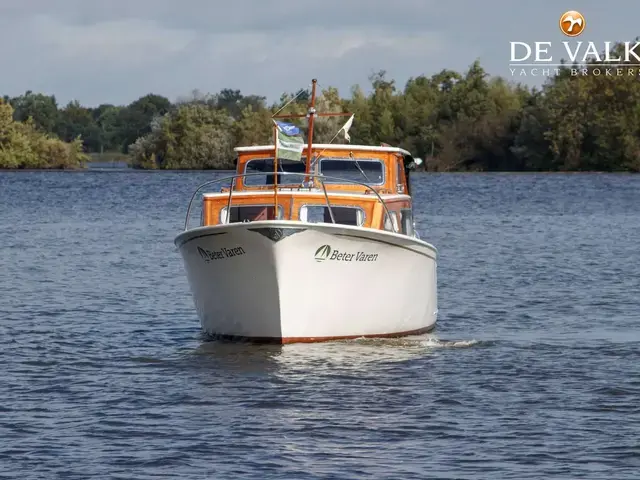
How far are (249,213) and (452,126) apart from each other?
121 meters

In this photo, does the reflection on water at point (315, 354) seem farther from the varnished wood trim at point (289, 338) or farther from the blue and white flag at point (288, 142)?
the blue and white flag at point (288, 142)

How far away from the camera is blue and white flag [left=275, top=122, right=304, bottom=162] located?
2116cm

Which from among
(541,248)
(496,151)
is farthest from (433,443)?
(496,151)

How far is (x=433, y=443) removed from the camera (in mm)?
15414

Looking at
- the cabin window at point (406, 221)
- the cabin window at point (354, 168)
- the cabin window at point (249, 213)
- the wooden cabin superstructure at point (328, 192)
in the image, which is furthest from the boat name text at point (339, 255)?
the cabin window at point (354, 168)

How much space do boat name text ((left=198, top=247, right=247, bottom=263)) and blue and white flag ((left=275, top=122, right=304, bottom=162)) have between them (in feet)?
5.40

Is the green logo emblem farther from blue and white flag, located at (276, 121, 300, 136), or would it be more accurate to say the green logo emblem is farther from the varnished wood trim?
blue and white flag, located at (276, 121, 300, 136)

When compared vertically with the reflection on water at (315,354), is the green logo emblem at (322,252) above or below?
above

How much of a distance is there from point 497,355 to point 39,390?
723 cm

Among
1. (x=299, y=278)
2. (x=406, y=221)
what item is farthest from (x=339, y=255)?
(x=406, y=221)

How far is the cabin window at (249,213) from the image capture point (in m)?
21.7

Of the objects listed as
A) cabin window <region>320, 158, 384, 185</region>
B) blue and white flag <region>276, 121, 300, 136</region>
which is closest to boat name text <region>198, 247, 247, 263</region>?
blue and white flag <region>276, 121, 300, 136</region>

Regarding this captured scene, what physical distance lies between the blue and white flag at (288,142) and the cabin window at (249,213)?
886 mm

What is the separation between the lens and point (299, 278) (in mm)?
20438
